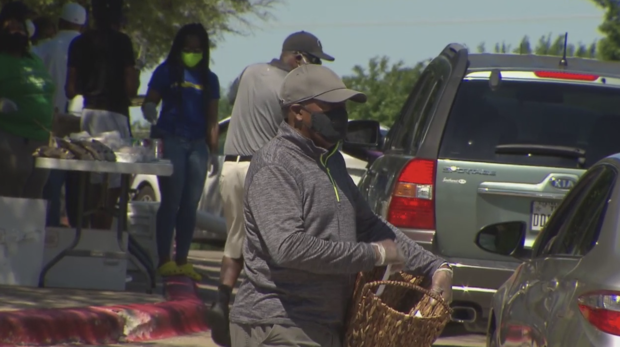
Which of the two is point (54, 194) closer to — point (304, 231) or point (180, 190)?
point (180, 190)

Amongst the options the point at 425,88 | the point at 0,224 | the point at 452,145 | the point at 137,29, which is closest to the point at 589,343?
the point at 452,145

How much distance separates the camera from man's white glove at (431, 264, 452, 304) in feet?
13.1

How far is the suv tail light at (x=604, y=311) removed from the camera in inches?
149

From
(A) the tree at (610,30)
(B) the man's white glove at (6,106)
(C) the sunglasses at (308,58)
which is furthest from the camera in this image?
(A) the tree at (610,30)

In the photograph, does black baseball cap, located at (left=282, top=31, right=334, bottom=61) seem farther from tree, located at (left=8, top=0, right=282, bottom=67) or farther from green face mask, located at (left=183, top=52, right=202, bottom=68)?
tree, located at (left=8, top=0, right=282, bottom=67)

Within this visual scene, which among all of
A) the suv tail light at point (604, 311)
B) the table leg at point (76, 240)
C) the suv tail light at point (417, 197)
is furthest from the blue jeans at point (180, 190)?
the suv tail light at point (604, 311)

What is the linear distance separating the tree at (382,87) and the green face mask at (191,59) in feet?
90.2

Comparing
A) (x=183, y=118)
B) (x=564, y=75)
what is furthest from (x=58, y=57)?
(x=564, y=75)

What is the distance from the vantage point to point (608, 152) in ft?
22.9

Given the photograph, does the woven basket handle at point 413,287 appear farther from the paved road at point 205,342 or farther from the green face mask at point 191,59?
the green face mask at point 191,59

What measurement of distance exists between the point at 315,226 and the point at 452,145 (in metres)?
3.18

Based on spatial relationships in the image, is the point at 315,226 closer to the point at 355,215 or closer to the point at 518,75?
the point at 355,215

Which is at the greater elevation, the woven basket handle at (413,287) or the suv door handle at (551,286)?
the woven basket handle at (413,287)

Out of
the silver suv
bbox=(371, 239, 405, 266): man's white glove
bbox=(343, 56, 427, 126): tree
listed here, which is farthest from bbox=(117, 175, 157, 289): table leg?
bbox=(343, 56, 427, 126): tree
